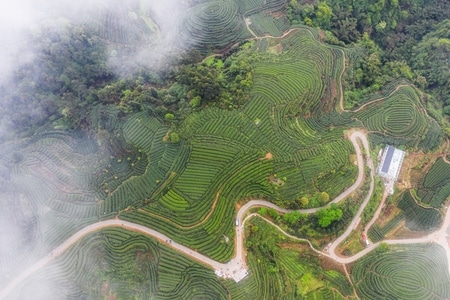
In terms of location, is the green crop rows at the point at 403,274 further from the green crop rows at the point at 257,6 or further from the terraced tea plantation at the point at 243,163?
the green crop rows at the point at 257,6

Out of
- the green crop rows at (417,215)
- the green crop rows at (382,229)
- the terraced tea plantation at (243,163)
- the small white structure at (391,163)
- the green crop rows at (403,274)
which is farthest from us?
the small white structure at (391,163)

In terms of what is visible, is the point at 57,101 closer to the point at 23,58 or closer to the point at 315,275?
the point at 23,58

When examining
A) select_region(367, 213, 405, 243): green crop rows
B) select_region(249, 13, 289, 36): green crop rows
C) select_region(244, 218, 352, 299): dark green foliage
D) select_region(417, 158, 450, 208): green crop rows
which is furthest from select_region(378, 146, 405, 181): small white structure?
select_region(249, 13, 289, 36): green crop rows

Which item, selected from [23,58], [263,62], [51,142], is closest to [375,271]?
[263,62]

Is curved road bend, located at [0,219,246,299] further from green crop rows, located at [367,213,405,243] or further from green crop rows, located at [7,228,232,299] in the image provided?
green crop rows, located at [367,213,405,243]

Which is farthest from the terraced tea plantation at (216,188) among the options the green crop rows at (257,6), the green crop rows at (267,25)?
the green crop rows at (257,6)

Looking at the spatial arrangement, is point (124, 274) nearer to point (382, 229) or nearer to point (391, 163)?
point (382, 229)

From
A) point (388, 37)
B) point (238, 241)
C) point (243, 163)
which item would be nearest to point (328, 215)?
point (238, 241)
